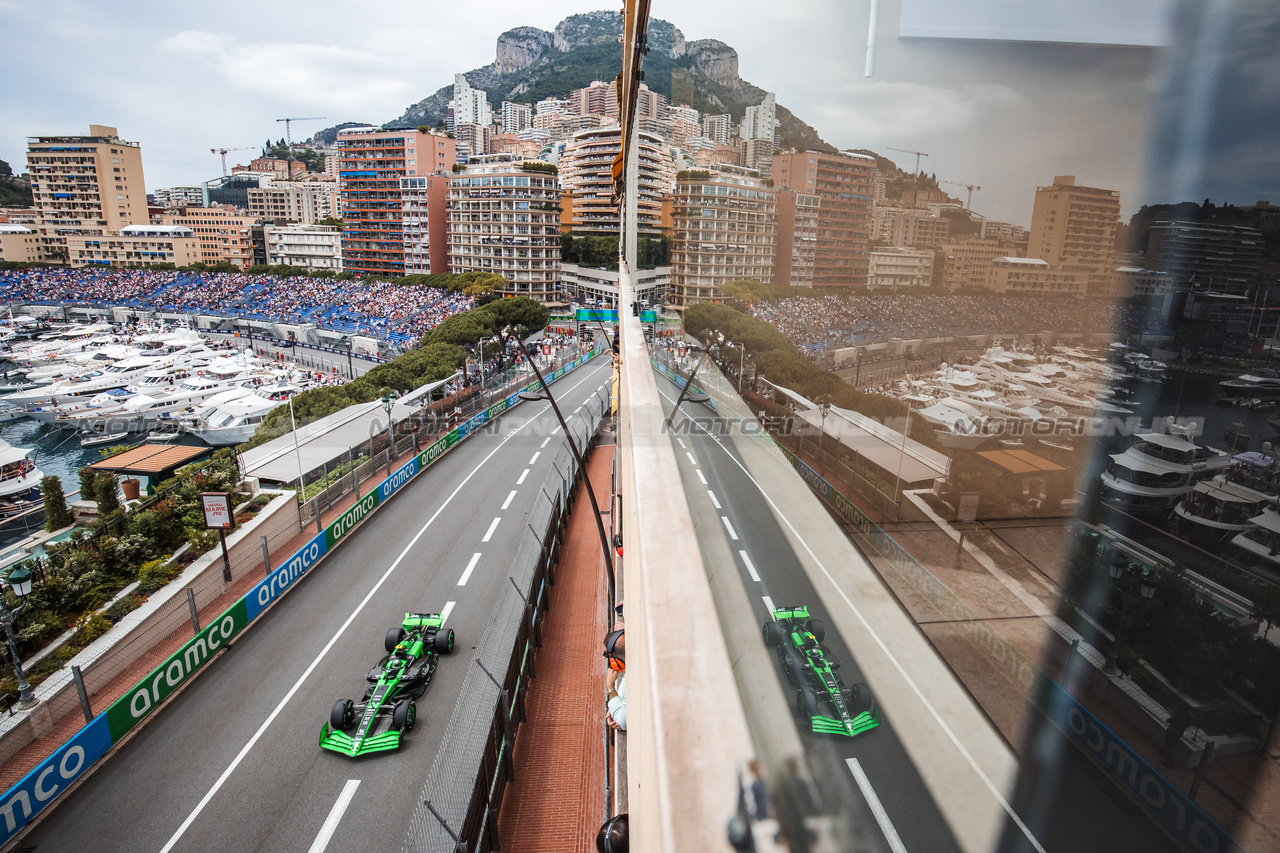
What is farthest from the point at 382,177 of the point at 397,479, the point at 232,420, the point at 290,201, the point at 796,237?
the point at 796,237

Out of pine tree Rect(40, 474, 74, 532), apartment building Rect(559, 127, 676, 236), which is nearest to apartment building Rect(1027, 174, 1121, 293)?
pine tree Rect(40, 474, 74, 532)

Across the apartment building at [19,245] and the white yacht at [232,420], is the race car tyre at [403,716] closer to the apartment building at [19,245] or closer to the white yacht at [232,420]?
the white yacht at [232,420]

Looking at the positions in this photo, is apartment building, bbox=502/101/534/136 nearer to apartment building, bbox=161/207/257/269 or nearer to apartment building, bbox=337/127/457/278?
apartment building, bbox=161/207/257/269

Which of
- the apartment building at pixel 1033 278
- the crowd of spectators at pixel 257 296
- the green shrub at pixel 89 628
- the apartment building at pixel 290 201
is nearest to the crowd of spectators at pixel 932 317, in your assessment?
the apartment building at pixel 1033 278

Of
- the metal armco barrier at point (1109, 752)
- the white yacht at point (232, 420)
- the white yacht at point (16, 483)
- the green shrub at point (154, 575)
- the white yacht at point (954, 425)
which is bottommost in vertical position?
the white yacht at point (16, 483)

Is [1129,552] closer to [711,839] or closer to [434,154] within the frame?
[711,839]

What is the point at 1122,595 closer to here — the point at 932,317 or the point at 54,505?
the point at 932,317

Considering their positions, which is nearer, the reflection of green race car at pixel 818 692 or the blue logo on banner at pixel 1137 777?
the blue logo on banner at pixel 1137 777
